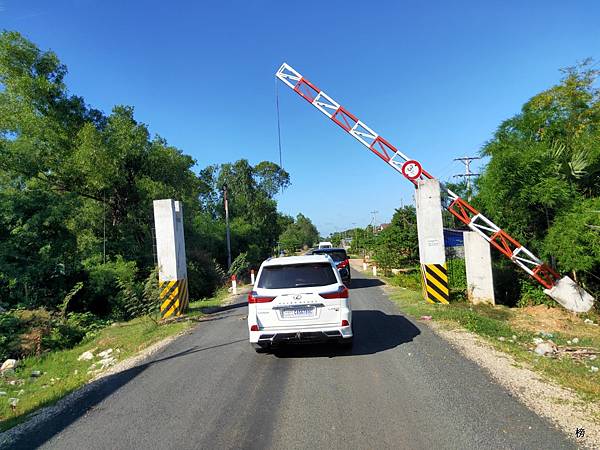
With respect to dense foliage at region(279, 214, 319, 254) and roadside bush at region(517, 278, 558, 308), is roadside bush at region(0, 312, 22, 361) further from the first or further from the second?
dense foliage at region(279, 214, 319, 254)

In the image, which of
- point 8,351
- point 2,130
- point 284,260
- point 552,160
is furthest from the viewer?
point 2,130

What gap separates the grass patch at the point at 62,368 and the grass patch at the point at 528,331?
7.02 metres

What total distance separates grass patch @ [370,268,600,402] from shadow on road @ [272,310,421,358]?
42.2 inches

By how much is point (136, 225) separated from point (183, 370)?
18.8 meters

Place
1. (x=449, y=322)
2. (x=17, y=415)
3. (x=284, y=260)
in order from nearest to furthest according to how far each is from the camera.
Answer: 1. (x=17, y=415)
2. (x=284, y=260)
3. (x=449, y=322)

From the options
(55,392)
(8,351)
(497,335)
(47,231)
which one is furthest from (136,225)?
(497,335)

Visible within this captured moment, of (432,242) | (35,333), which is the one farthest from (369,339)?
(35,333)

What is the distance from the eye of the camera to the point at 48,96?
71.4ft

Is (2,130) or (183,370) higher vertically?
(2,130)

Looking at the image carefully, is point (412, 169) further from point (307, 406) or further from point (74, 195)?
point (74, 195)

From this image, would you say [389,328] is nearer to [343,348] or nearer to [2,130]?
[343,348]

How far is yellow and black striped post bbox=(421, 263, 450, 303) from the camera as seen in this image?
13.1 meters

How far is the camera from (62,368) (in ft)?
28.5

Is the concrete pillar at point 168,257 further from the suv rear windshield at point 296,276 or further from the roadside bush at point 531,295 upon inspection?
the roadside bush at point 531,295
